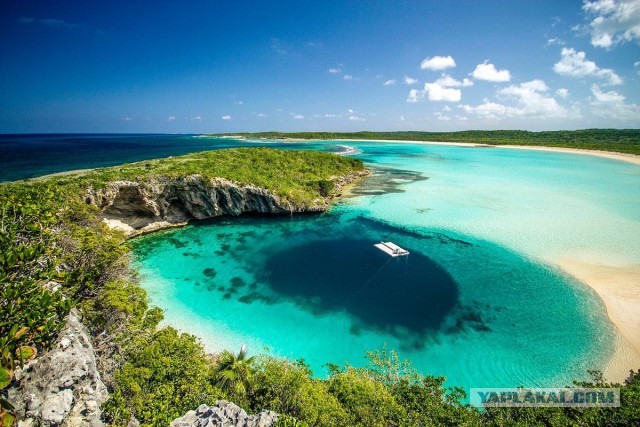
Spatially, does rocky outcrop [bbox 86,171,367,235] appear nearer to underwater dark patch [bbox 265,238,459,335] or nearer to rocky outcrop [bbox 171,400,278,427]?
underwater dark patch [bbox 265,238,459,335]

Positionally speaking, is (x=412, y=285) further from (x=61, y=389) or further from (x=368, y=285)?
A: (x=61, y=389)

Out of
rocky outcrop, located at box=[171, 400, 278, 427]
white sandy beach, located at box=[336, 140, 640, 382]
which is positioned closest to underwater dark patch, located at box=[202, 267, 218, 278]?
rocky outcrop, located at box=[171, 400, 278, 427]

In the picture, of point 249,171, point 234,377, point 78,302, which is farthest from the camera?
point 249,171

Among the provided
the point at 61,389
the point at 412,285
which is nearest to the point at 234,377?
the point at 61,389

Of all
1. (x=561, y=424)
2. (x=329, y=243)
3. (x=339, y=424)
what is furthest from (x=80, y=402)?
(x=329, y=243)

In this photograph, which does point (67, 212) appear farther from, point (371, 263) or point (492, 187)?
point (492, 187)

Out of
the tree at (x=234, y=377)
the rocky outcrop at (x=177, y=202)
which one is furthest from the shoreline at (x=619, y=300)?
the rocky outcrop at (x=177, y=202)
